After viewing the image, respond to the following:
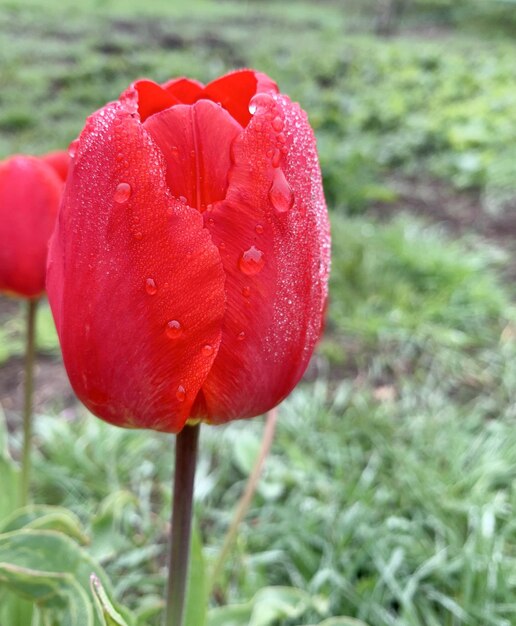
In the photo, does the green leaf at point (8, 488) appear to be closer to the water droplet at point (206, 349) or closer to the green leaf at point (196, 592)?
the green leaf at point (196, 592)

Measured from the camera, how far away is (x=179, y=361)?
50cm

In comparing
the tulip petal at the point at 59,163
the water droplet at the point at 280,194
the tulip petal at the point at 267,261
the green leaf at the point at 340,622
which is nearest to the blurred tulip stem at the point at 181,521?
the tulip petal at the point at 267,261

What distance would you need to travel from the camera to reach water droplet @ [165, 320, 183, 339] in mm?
491

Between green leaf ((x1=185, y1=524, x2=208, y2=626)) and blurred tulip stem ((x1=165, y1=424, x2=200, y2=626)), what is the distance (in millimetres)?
191

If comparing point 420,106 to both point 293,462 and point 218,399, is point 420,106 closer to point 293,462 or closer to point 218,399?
point 293,462

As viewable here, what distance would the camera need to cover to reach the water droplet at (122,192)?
0.46 meters

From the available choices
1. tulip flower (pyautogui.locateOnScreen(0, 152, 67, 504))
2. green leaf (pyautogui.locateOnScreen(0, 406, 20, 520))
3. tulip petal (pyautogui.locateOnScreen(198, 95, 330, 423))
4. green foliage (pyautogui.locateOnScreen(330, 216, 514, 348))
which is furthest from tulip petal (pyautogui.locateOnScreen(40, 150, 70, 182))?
green foliage (pyautogui.locateOnScreen(330, 216, 514, 348))

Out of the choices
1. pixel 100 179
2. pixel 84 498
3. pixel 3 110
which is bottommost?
pixel 84 498

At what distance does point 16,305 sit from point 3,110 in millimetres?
2258

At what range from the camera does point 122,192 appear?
1.53ft

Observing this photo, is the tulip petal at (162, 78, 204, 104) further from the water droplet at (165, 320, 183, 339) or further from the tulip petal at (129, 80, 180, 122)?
the water droplet at (165, 320, 183, 339)

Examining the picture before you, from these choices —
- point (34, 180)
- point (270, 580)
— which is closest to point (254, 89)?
point (34, 180)

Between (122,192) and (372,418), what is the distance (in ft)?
4.81

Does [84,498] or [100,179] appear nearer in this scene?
[100,179]
